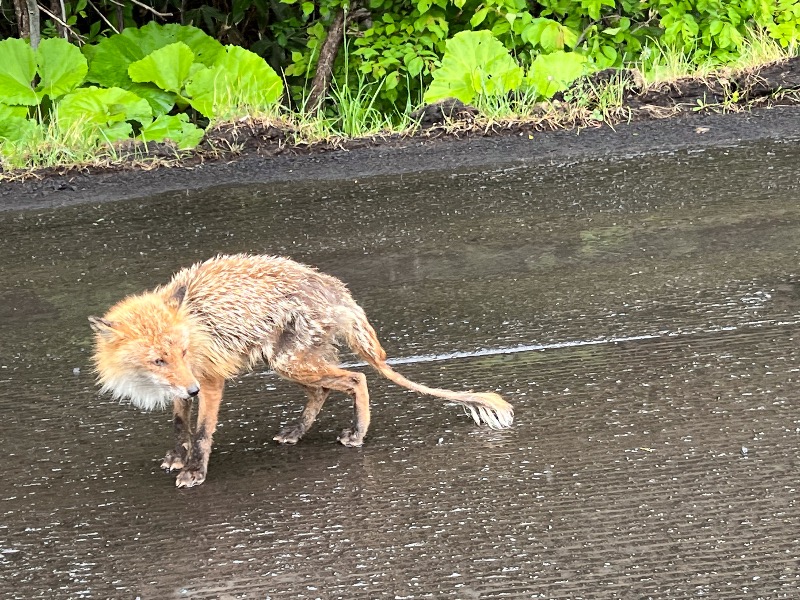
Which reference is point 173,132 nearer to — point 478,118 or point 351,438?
point 478,118

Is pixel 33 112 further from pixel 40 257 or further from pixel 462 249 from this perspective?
pixel 462 249

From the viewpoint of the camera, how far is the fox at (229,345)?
12.6 feet

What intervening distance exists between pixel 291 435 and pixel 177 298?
2.71 feet

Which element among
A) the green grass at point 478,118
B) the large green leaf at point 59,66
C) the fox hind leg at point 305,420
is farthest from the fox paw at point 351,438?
the large green leaf at point 59,66

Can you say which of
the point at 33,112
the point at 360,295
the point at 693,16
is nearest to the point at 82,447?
the point at 360,295

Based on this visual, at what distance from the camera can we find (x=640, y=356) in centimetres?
489

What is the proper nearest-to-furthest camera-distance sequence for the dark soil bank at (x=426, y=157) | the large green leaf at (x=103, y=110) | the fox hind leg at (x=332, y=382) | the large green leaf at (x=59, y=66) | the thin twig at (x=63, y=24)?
the fox hind leg at (x=332, y=382) → the dark soil bank at (x=426, y=157) → the large green leaf at (x=103, y=110) → the large green leaf at (x=59, y=66) → the thin twig at (x=63, y=24)

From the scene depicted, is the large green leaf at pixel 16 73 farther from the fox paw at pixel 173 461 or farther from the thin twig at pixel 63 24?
the fox paw at pixel 173 461

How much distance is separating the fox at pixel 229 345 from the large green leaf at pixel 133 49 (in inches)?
240

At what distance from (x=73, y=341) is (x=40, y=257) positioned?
4.71ft

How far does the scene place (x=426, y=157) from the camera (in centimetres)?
822

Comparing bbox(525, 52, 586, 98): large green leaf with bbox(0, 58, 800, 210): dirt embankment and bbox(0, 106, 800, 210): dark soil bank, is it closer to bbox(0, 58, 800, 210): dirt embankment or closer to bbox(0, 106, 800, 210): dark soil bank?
bbox(0, 58, 800, 210): dirt embankment

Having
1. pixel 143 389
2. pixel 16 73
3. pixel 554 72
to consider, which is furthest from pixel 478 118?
pixel 143 389

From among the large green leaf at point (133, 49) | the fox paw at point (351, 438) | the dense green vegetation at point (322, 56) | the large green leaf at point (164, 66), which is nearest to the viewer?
the fox paw at point (351, 438)
